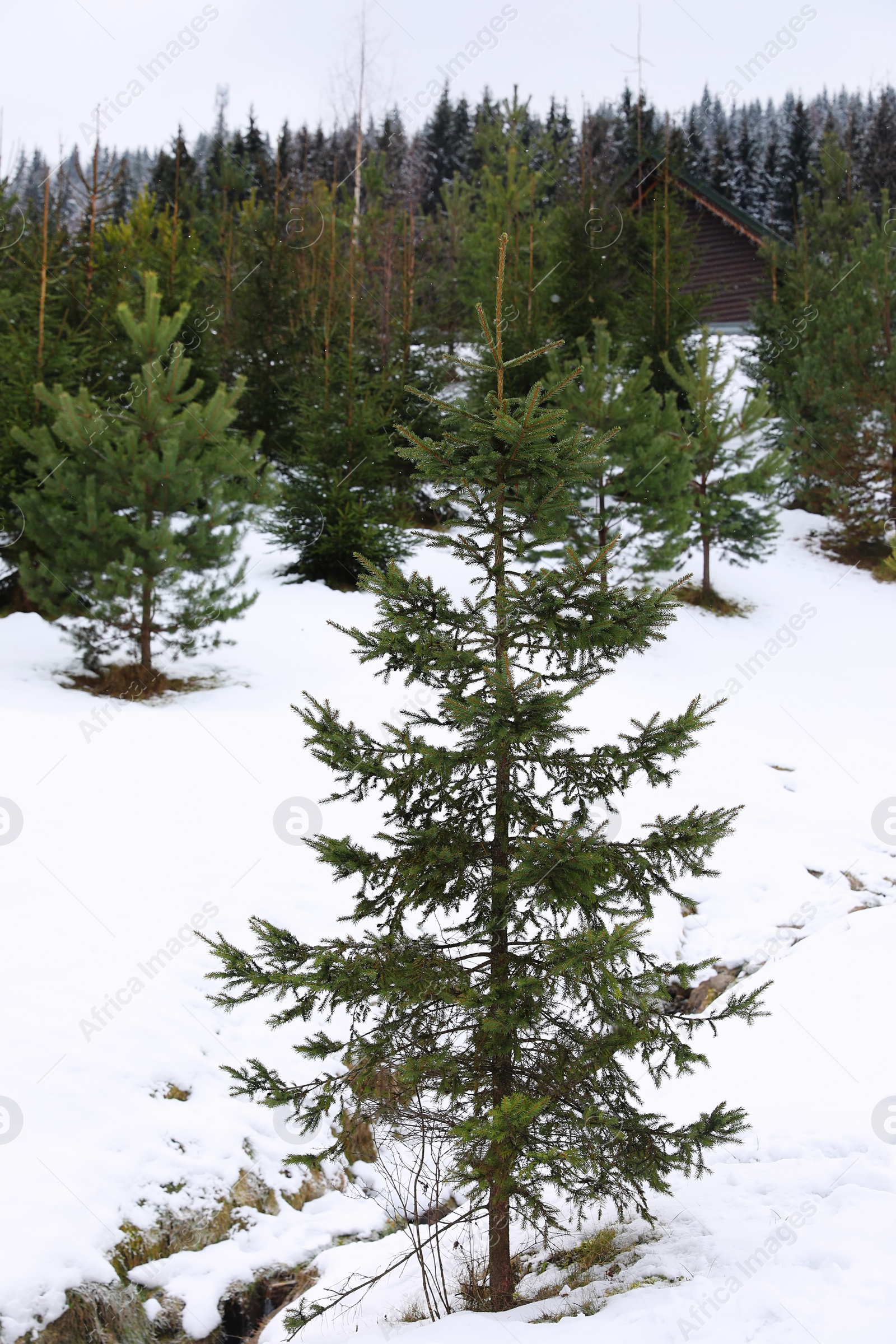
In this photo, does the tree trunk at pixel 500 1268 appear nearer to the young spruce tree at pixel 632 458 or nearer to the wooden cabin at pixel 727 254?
the young spruce tree at pixel 632 458

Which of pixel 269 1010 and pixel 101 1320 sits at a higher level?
pixel 269 1010

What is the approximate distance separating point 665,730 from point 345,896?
16.5 feet

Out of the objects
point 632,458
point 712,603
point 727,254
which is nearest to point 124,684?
point 632,458

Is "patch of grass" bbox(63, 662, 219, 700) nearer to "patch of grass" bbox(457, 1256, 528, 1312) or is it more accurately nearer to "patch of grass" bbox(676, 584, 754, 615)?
"patch of grass" bbox(457, 1256, 528, 1312)

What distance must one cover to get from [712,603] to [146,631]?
432 inches

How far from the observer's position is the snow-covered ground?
14.2 feet

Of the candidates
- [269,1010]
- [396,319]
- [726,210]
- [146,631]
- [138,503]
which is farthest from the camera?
[726,210]

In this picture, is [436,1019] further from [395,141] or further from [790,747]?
[395,141]

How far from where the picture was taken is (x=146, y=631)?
10430 millimetres

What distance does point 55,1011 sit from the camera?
571cm

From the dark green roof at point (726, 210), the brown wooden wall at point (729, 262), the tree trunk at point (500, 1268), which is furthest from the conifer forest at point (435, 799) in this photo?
the brown wooden wall at point (729, 262)

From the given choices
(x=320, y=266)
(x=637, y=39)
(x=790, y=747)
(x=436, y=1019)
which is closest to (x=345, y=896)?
(x=436, y=1019)

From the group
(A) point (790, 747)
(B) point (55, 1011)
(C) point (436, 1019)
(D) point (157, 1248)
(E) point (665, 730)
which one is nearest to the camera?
(E) point (665, 730)

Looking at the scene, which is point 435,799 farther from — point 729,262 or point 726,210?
point 729,262
